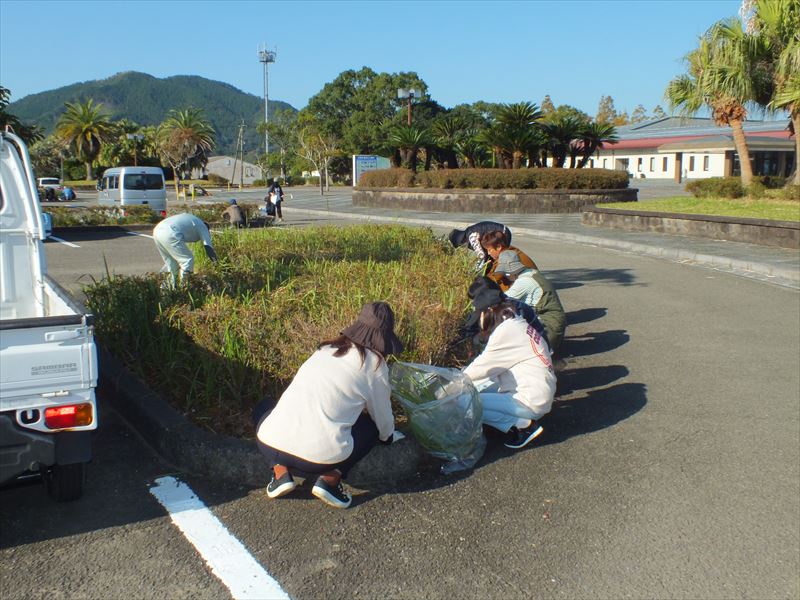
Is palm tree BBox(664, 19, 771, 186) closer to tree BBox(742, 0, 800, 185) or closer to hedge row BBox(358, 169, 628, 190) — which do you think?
tree BBox(742, 0, 800, 185)

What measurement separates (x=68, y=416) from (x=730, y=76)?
23500 mm

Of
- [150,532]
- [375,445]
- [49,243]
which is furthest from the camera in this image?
[49,243]

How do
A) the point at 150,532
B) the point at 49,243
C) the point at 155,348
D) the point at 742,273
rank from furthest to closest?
the point at 49,243
the point at 742,273
the point at 155,348
the point at 150,532

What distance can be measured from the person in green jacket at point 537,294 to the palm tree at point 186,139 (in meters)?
57.5

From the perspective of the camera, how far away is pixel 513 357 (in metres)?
5.33

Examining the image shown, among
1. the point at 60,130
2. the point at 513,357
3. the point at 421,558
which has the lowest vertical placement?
the point at 421,558

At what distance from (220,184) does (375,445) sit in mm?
83379

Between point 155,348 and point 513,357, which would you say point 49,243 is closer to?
point 155,348

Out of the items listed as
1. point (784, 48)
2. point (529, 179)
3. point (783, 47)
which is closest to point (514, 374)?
point (784, 48)

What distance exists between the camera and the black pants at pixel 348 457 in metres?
4.21

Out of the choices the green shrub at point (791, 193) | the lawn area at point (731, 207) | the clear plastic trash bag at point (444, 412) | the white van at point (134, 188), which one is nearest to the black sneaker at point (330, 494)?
the clear plastic trash bag at point (444, 412)

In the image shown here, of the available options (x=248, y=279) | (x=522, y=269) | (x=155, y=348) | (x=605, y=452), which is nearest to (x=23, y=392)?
(x=155, y=348)

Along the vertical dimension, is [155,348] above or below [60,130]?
below

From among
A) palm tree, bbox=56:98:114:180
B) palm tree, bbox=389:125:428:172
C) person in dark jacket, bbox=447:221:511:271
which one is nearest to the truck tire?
person in dark jacket, bbox=447:221:511:271
